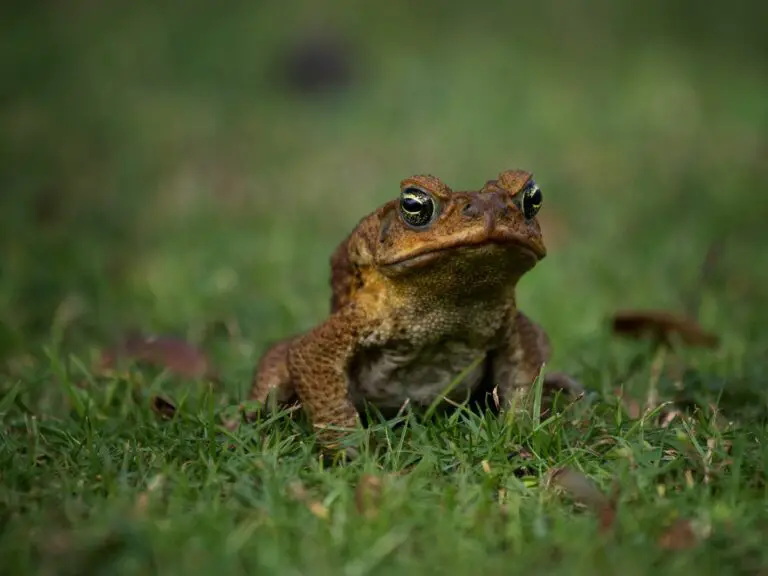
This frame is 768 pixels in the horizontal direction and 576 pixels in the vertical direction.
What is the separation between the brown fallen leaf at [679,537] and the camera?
2.18 metres

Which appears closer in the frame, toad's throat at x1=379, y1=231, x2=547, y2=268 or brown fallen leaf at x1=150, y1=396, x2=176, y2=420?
toad's throat at x1=379, y1=231, x2=547, y2=268

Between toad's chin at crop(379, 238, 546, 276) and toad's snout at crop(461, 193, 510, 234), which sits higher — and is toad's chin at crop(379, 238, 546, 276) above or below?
below

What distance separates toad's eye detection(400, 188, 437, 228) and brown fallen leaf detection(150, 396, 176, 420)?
3.11 feet

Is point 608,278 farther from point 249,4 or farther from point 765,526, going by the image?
point 249,4

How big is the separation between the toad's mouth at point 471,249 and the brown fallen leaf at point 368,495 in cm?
59

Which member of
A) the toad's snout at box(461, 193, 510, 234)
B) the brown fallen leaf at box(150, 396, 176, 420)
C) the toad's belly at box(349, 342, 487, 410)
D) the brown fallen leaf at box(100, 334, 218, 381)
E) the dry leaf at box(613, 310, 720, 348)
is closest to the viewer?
the toad's snout at box(461, 193, 510, 234)

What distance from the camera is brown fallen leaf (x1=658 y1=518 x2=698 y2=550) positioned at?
2.18 meters

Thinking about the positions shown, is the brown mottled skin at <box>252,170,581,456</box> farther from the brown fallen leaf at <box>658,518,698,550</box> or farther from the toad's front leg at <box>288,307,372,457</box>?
the brown fallen leaf at <box>658,518,698,550</box>

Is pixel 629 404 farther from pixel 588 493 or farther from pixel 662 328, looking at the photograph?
pixel 662 328

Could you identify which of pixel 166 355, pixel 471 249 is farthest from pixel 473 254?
pixel 166 355

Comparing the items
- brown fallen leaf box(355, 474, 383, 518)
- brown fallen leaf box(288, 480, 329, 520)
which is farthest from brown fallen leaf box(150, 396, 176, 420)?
brown fallen leaf box(355, 474, 383, 518)

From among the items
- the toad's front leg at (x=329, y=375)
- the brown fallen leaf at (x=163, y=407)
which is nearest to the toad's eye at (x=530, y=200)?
the toad's front leg at (x=329, y=375)

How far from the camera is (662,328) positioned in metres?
4.03

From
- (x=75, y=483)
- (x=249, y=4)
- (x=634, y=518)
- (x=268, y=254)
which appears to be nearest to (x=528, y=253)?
(x=634, y=518)
